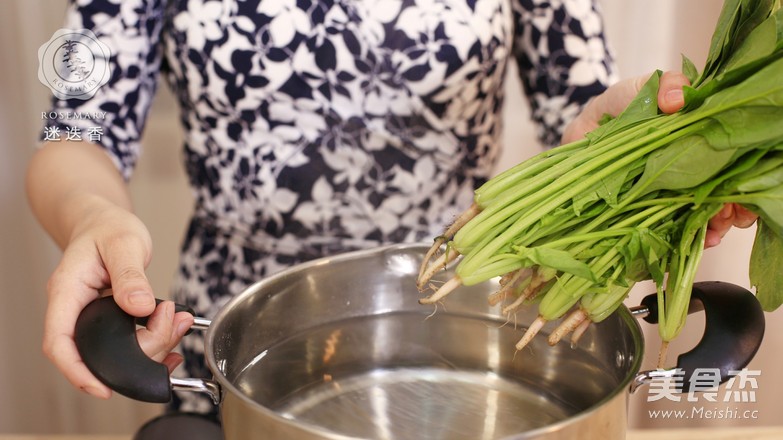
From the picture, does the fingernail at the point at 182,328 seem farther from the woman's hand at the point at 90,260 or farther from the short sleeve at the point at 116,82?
the short sleeve at the point at 116,82

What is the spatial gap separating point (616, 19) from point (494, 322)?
3.16 feet

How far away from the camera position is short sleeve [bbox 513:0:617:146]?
2.73 feet

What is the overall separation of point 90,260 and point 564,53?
539 mm

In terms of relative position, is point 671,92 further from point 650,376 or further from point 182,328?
point 182,328

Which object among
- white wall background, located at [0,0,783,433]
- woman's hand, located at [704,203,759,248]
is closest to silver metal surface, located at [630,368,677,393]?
woman's hand, located at [704,203,759,248]

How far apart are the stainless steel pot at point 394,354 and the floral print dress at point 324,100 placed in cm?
25

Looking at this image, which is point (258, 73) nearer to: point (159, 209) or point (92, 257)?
point (92, 257)

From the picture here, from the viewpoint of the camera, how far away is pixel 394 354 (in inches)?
24.2

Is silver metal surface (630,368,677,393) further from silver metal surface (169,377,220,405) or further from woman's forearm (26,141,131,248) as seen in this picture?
woman's forearm (26,141,131,248)

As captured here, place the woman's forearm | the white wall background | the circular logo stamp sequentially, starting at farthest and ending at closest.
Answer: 1. the white wall background
2. the circular logo stamp
3. the woman's forearm

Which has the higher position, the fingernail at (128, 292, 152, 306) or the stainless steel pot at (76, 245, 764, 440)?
the fingernail at (128, 292, 152, 306)

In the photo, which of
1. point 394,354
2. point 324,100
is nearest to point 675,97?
point 394,354

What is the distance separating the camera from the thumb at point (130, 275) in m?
0.50

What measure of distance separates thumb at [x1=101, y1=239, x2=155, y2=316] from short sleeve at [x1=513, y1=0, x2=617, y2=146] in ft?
1.60
